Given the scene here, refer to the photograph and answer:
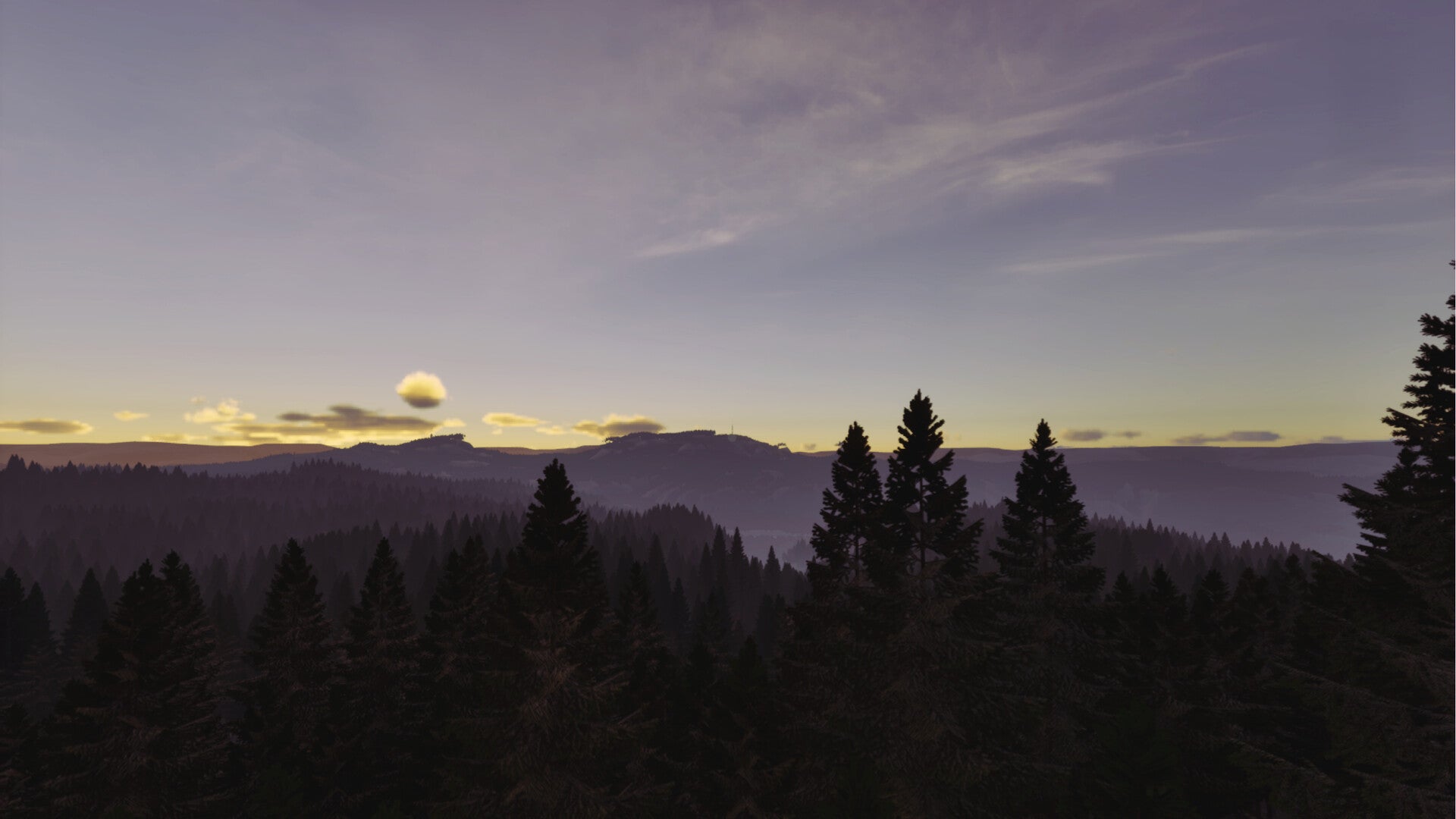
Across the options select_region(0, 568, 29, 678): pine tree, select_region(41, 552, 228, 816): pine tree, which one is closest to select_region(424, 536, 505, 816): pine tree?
select_region(41, 552, 228, 816): pine tree

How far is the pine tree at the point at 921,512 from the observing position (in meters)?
21.5

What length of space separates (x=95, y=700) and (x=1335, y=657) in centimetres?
4105

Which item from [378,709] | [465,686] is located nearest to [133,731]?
[378,709]

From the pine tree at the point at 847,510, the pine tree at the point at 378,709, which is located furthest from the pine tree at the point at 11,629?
the pine tree at the point at 847,510

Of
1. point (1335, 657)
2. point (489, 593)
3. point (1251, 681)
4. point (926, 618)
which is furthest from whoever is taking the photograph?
point (489, 593)

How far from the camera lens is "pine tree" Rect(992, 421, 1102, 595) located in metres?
28.1

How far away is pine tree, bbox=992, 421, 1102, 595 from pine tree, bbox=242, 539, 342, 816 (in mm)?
30171

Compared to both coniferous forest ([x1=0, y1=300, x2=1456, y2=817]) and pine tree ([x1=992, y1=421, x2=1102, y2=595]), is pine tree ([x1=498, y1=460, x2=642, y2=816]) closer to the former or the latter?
coniferous forest ([x1=0, y1=300, x2=1456, y2=817])

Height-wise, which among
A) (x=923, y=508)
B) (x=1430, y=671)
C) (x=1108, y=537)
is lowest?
(x=1108, y=537)

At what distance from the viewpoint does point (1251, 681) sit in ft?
122

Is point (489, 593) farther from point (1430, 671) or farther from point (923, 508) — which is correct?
point (1430, 671)

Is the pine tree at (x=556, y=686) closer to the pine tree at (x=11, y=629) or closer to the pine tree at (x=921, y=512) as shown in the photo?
the pine tree at (x=921, y=512)

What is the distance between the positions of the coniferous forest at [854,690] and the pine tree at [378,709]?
0.43ft

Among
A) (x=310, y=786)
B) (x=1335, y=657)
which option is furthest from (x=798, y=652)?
(x=310, y=786)
